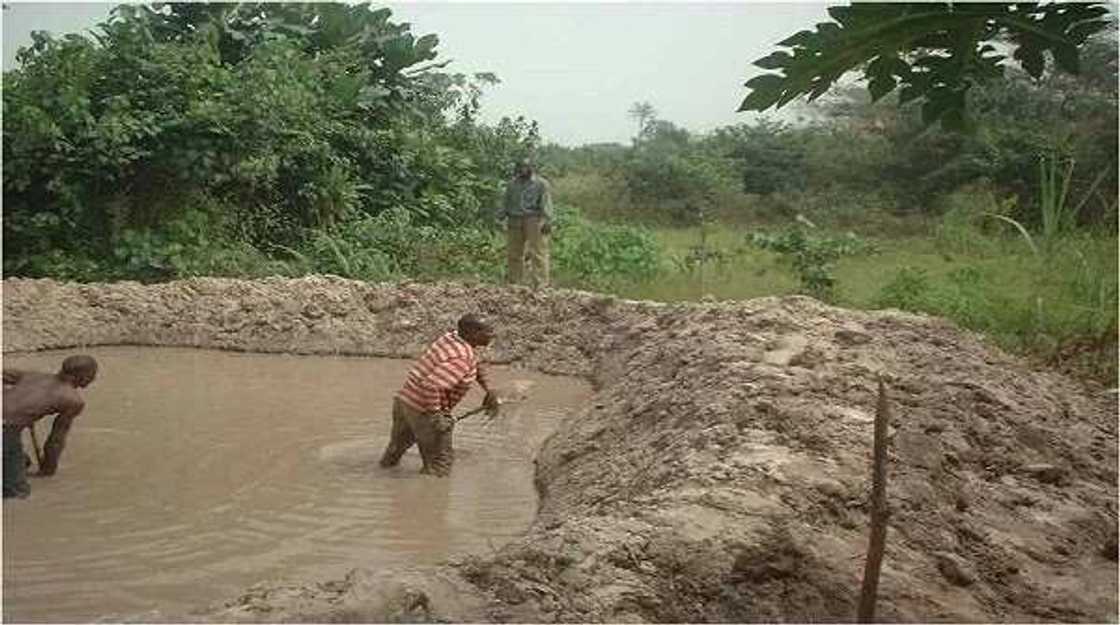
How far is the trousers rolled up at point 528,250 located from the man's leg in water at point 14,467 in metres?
7.32

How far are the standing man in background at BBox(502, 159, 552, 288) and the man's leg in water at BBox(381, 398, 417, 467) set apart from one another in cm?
583

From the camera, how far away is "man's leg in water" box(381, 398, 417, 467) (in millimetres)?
6293

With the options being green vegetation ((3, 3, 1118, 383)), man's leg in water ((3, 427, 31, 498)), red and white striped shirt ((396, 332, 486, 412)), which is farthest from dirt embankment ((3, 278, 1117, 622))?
man's leg in water ((3, 427, 31, 498))

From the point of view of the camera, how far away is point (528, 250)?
42.0 ft

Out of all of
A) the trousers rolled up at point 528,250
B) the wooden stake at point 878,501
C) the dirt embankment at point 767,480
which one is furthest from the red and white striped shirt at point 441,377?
the trousers rolled up at point 528,250

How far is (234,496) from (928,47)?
4.57m

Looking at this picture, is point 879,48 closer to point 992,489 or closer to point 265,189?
point 992,489

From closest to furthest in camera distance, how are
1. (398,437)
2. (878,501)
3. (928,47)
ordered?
1. (928,47)
2. (878,501)
3. (398,437)

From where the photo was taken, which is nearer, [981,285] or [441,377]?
[441,377]

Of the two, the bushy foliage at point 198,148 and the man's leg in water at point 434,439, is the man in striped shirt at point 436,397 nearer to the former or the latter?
the man's leg in water at point 434,439

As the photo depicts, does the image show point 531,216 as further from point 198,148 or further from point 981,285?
point 981,285

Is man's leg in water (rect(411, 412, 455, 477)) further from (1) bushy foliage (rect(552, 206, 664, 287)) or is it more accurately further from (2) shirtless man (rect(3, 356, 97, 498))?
(1) bushy foliage (rect(552, 206, 664, 287))

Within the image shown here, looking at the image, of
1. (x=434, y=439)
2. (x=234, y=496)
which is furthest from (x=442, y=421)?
(x=234, y=496)

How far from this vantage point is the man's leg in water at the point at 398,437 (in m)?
6.29
